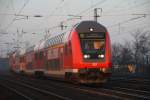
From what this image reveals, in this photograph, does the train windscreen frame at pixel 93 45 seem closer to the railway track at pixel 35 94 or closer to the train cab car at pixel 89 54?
the train cab car at pixel 89 54

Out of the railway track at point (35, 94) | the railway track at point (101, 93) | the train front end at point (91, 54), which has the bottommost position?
the railway track at point (35, 94)

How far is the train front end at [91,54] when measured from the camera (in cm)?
2233

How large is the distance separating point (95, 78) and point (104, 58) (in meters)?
1.35

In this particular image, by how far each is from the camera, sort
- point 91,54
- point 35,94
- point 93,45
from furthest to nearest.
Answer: point 93,45
point 91,54
point 35,94

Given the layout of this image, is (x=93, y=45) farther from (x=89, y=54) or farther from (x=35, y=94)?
(x=35, y=94)

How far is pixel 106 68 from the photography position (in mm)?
22547

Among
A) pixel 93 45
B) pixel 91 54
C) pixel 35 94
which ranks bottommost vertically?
pixel 35 94

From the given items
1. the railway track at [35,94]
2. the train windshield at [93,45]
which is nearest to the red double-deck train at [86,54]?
the train windshield at [93,45]

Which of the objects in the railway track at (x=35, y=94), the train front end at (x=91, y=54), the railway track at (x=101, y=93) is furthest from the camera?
the train front end at (x=91, y=54)

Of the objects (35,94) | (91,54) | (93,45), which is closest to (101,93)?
(35,94)

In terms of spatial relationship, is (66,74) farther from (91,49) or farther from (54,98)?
(54,98)

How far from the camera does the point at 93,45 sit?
2286 cm

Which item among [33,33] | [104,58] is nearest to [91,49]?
[104,58]

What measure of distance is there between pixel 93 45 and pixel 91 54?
623mm
